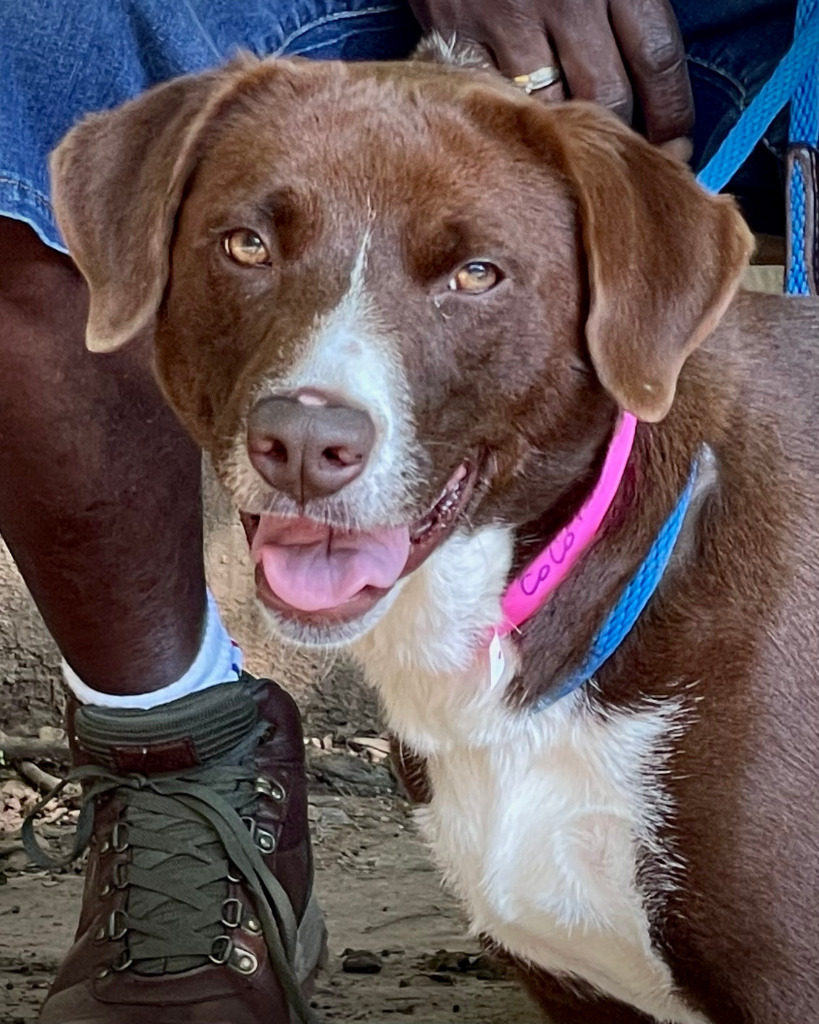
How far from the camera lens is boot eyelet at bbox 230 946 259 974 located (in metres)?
1.90

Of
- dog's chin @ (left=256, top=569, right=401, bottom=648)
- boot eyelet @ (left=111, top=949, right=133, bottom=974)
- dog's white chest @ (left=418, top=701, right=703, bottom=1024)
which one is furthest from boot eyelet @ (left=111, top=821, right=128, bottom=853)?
dog's chin @ (left=256, top=569, right=401, bottom=648)

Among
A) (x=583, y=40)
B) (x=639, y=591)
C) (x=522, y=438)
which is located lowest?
(x=639, y=591)

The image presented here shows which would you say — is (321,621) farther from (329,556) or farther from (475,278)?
(475,278)

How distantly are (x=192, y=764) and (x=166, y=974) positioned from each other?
26 centimetres

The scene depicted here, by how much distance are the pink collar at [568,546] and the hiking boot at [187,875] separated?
0.57 meters

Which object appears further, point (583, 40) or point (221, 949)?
point (221, 949)

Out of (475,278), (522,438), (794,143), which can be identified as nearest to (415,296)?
(475,278)

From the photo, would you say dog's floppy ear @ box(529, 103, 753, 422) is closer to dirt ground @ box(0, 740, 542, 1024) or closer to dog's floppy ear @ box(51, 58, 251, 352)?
dog's floppy ear @ box(51, 58, 251, 352)

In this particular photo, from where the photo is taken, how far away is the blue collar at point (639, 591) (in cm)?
151

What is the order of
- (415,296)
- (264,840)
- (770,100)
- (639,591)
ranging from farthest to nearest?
(264,840)
(770,100)
(639,591)
(415,296)

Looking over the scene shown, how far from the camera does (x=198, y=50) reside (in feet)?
6.21

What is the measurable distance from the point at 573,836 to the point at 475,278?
58 centimetres

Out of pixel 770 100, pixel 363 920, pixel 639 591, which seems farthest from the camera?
pixel 363 920

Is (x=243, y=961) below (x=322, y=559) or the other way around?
below
